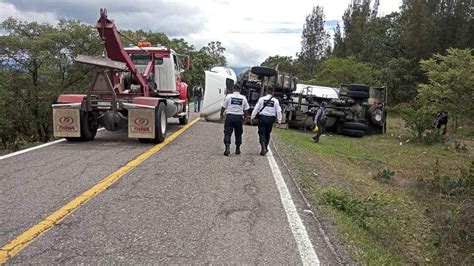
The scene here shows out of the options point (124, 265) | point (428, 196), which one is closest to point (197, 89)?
point (428, 196)

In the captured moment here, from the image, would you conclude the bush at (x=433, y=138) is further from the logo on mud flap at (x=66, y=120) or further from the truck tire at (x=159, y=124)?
the logo on mud flap at (x=66, y=120)

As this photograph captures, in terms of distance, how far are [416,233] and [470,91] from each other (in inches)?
512

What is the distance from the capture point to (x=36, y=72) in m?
21.5

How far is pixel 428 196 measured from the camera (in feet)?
31.7

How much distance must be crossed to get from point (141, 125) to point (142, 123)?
5cm

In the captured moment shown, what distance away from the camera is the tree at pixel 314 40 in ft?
290

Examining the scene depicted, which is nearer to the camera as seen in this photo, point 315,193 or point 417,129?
point 315,193

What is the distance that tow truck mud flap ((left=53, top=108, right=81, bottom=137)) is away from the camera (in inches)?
400

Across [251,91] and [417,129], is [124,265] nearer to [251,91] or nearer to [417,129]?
[251,91]

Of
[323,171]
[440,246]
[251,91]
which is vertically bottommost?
[440,246]

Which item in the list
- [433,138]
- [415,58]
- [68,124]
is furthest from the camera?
[415,58]

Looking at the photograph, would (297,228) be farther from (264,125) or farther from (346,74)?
(346,74)

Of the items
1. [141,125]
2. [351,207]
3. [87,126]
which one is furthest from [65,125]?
[351,207]

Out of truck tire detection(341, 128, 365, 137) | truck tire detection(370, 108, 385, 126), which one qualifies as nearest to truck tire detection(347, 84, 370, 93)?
truck tire detection(370, 108, 385, 126)
